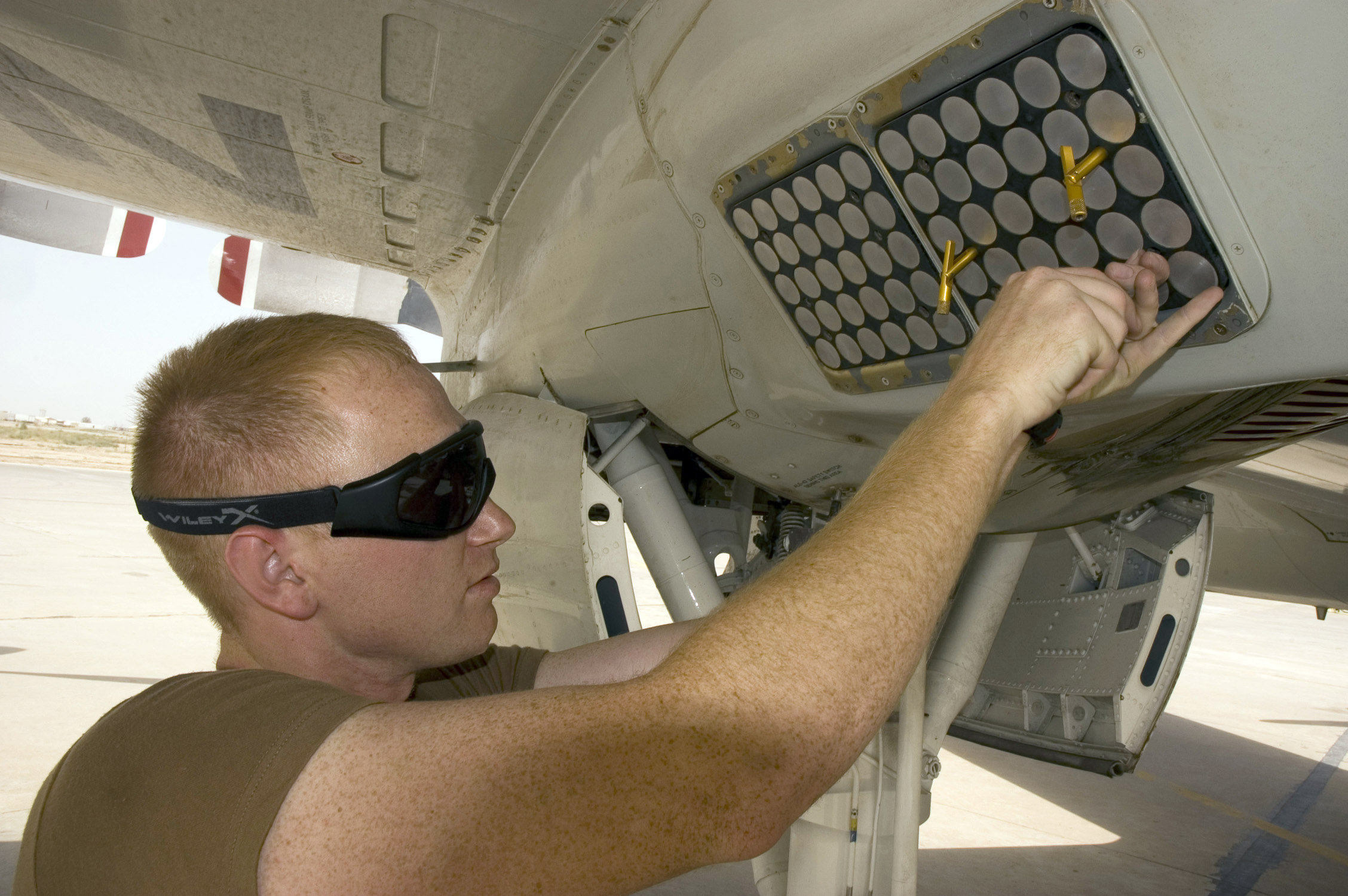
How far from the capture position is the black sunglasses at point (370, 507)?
102 cm

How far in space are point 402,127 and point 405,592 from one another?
1.97m

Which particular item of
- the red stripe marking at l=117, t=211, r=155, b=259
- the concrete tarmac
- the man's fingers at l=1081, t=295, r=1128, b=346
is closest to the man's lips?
the man's fingers at l=1081, t=295, r=1128, b=346

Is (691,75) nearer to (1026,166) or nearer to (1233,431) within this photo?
(1026,166)

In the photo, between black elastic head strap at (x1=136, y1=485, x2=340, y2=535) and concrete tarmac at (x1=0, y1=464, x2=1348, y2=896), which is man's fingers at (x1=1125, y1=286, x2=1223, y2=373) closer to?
black elastic head strap at (x1=136, y1=485, x2=340, y2=535)

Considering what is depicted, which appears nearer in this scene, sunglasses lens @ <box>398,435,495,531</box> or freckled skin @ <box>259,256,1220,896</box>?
freckled skin @ <box>259,256,1220,896</box>

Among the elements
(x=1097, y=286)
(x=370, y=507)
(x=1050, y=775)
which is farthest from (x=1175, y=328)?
(x=1050, y=775)

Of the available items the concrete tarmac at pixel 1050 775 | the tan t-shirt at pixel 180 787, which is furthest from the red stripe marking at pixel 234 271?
the tan t-shirt at pixel 180 787

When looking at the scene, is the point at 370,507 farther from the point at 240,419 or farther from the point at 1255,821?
the point at 1255,821

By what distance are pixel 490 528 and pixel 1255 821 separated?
6096 mm

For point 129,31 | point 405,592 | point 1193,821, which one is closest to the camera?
point 405,592

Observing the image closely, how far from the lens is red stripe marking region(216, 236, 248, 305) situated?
23.2 ft

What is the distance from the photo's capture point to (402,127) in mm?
2676

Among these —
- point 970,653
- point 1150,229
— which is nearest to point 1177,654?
point 970,653

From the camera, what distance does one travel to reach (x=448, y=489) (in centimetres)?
114
